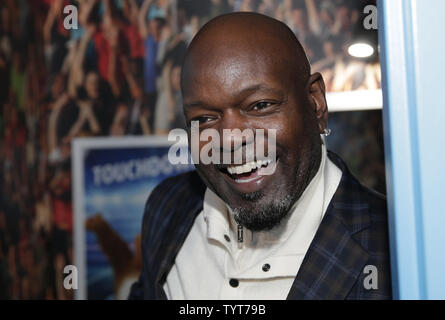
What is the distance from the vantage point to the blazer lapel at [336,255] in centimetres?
110

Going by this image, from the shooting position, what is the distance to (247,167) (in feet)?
3.86

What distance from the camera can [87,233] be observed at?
2.38 metres

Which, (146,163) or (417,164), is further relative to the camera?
(146,163)

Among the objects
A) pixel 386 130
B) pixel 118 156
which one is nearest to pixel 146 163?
pixel 118 156

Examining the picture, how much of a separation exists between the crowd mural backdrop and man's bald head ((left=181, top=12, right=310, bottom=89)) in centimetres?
110

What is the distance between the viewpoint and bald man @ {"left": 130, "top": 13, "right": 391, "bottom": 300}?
3.70 feet

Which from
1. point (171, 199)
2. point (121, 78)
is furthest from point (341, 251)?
point (121, 78)

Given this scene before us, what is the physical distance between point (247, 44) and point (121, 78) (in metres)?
1.33

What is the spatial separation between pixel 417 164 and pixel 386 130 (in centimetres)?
7

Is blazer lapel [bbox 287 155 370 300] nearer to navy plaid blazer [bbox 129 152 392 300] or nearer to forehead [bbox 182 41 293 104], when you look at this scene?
navy plaid blazer [bbox 129 152 392 300]

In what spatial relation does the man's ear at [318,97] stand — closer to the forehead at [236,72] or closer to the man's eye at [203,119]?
the forehead at [236,72]

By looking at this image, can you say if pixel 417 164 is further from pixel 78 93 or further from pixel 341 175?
pixel 78 93

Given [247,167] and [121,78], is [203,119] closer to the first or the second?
[247,167]

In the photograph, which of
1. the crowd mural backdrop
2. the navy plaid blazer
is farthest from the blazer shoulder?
the crowd mural backdrop
